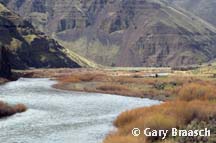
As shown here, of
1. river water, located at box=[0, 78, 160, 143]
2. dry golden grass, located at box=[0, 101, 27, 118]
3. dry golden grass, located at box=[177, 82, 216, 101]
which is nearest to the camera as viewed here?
river water, located at box=[0, 78, 160, 143]

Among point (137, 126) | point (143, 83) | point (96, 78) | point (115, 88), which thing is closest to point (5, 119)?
point (137, 126)

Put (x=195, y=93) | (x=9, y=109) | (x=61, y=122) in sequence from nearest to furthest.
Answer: (x=195, y=93) → (x=61, y=122) → (x=9, y=109)

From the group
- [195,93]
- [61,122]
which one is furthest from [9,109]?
[195,93]

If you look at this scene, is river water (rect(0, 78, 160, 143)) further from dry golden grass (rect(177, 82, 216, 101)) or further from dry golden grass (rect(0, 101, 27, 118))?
dry golden grass (rect(177, 82, 216, 101))

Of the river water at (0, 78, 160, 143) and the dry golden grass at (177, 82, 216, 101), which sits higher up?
the dry golden grass at (177, 82, 216, 101)

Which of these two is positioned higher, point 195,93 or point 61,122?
point 195,93

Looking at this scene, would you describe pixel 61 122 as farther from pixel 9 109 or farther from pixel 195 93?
pixel 195 93

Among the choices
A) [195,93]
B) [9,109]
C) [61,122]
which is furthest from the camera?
[9,109]

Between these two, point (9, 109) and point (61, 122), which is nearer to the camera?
point (61, 122)

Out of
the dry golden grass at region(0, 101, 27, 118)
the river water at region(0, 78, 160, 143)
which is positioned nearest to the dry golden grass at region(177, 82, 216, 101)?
the river water at region(0, 78, 160, 143)

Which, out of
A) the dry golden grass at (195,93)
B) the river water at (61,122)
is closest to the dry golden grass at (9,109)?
the river water at (61,122)

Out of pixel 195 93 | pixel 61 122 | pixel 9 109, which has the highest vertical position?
pixel 195 93

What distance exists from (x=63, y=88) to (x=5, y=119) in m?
78.0

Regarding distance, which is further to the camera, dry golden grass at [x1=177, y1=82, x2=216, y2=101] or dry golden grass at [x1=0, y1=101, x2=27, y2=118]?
dry golden grass at [x1=0, y1=101, x2=27, y2=118]
